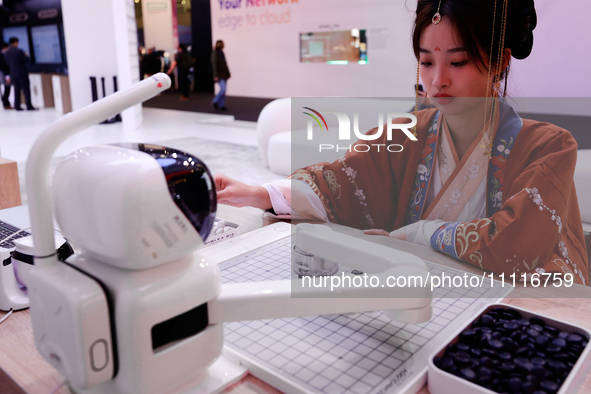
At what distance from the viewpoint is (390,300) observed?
0.59 m

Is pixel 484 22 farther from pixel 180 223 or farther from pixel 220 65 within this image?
pixel 220 65

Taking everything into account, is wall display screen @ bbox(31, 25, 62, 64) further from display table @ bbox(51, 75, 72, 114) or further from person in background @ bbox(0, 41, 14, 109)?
display table @ bbox(51, 75, 72, 114)

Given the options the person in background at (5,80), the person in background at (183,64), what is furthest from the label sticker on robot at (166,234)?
the person in background at (183,64)

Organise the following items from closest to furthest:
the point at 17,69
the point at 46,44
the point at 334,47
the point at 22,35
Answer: the point at 334,47 < the point at 17,69 < the point at 46,44 < the point at 22,35

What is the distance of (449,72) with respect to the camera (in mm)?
946

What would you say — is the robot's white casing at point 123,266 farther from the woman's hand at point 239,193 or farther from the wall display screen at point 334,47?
the wall display screen at point 334,47

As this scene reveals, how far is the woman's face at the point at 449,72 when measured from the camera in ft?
3.06

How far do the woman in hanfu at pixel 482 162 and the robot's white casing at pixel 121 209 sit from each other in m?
0.63

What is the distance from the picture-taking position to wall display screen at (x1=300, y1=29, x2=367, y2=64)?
7648 millimetres

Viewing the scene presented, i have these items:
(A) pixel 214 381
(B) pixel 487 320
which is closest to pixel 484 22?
(B) pixel 487 320

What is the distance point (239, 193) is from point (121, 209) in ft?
2.17

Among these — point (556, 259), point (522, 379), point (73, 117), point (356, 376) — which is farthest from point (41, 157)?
point (556, 259)

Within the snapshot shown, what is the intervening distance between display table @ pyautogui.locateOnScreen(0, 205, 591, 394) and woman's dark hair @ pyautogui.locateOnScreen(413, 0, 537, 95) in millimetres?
407

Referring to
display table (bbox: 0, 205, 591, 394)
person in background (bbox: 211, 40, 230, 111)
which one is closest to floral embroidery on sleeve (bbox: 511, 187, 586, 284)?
display table (bbox: 0, 205, 591, 394)
